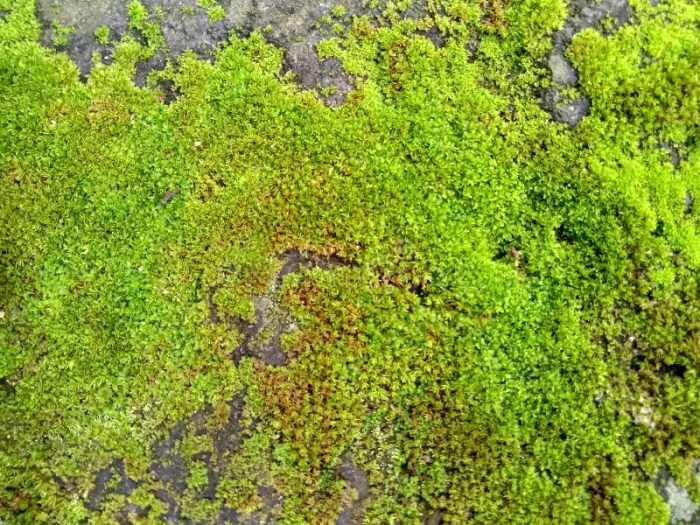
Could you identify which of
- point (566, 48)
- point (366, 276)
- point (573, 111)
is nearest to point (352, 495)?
point (366, 276)

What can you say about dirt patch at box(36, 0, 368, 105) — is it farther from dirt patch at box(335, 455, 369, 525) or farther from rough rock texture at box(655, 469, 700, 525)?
rough rock texture at box(655, 469, 700, 525)

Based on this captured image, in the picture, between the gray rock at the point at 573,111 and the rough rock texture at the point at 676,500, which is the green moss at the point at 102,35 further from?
the rough rock texture at the point at 676,500

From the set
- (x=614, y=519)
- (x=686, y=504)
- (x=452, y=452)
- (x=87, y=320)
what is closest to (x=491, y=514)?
(x=452, y=452)

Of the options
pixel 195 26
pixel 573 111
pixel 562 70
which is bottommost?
pixel 195 26

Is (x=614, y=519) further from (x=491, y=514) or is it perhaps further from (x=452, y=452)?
(x=452, y=452)

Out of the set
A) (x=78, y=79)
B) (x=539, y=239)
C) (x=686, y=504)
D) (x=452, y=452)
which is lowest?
(x=452, y=452)

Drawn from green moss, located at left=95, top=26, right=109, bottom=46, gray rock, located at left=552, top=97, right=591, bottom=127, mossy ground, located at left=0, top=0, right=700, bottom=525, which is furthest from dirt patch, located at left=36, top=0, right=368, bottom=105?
gray rock, located at left=552, top=97, right=591, bottom=127

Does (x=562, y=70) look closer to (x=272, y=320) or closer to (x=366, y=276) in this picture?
(x=366, y=276)
